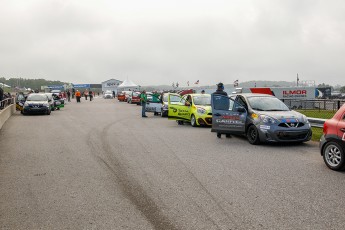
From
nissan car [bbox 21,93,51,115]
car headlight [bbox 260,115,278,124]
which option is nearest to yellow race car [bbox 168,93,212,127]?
car headlight [bbox 260,115,278,124]

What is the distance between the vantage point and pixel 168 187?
5.89 metres

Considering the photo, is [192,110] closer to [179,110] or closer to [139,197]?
[179,110]

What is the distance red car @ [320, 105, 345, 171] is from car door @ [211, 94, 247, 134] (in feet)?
12.6

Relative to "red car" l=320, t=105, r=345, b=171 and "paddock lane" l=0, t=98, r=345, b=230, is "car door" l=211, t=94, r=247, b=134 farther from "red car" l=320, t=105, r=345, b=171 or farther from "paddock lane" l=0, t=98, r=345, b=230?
"red car" l=320, t=105, r=345, b=171

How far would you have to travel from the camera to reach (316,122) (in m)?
13.2

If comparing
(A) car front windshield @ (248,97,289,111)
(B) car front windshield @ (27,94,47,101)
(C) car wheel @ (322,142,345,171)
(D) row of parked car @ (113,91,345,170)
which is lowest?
(C) car wheel @ (322,142,345,171)

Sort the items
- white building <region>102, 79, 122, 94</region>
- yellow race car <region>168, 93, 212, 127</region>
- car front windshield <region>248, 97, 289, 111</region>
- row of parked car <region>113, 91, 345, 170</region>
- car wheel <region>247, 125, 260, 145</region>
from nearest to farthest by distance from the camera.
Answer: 1. row of parked car <region>113, 91, 345, 170</region>
2. car wheel <region>247, 125, 260, 145</region>
3. car front windshield <region>248, 97, 289, 111</region>
4. yellow race car <region>168, 93, 212, 127</region>
5. white building <region>102, 79, 122, 94</region>

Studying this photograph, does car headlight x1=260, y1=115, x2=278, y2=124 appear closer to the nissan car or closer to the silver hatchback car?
the silver hatchback car

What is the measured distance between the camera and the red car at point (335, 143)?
23.0ft

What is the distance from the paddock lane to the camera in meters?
4.45

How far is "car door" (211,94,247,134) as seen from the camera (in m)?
11.3

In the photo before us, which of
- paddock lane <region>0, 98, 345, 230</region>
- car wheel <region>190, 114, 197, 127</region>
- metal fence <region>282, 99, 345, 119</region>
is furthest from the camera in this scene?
metal fence <region>282, 99, 345, 119</region>

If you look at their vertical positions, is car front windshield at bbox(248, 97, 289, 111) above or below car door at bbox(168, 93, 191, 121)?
above

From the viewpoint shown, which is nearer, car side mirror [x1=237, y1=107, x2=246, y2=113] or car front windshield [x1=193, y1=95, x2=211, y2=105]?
car side mirror [x1=237, y1=107, x2=246, y2=113]
